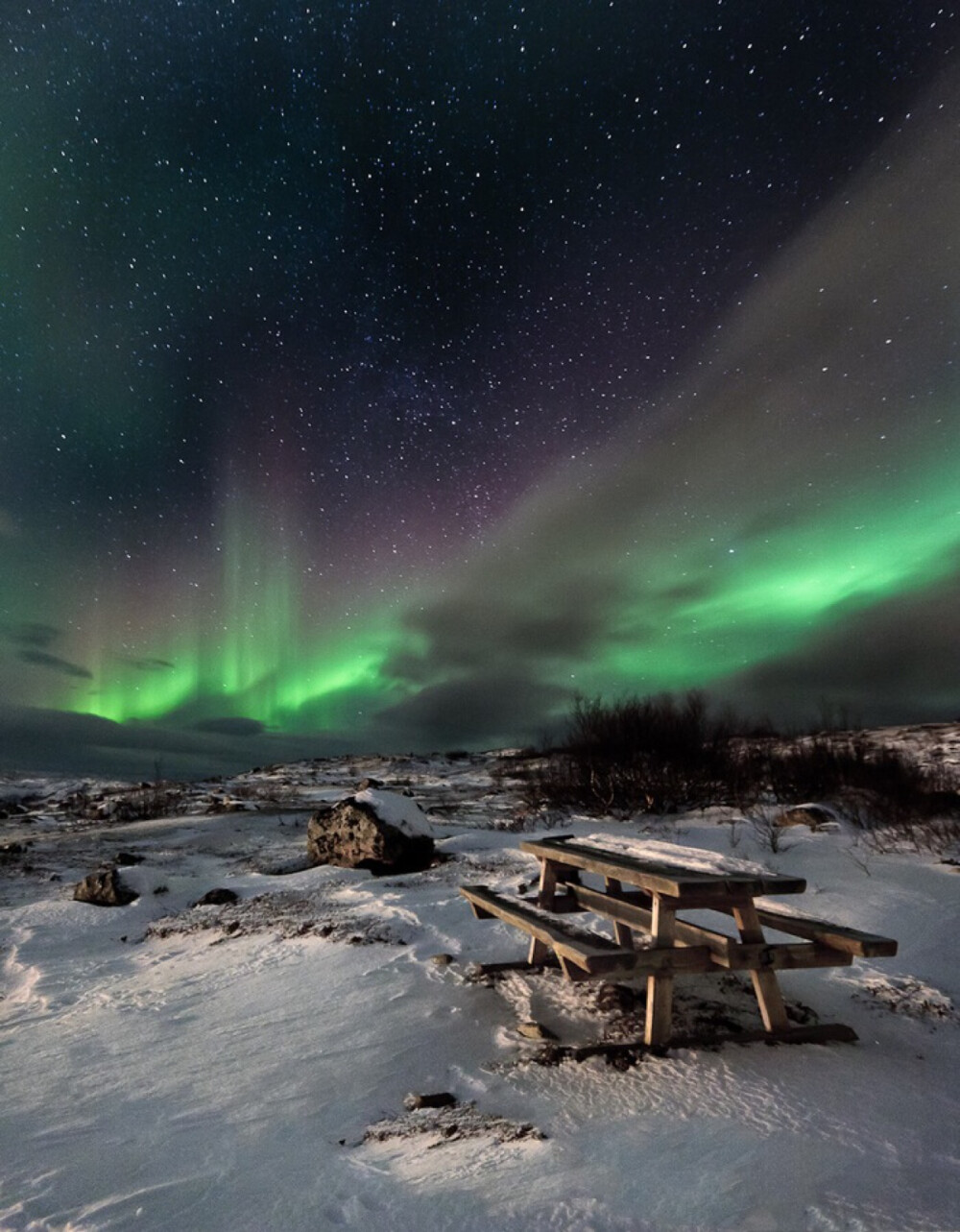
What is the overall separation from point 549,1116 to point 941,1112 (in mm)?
1731

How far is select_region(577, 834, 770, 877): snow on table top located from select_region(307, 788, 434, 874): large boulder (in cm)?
426

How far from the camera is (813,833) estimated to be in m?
9.93

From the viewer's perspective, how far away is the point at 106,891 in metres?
7.93

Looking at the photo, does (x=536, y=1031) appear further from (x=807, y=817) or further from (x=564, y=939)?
(x=807, y=817)

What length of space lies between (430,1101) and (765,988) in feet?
6.01

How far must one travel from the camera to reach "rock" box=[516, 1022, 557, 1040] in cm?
379

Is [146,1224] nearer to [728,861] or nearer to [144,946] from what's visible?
[728,861]

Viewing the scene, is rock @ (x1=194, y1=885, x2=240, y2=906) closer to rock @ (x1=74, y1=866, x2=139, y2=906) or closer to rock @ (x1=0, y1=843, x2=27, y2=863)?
rock @ (x1=74, y1=866, x2=139, y2=906)

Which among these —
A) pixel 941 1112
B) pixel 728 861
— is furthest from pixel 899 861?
pixel 941 1112

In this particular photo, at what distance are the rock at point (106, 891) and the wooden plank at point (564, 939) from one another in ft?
16.1

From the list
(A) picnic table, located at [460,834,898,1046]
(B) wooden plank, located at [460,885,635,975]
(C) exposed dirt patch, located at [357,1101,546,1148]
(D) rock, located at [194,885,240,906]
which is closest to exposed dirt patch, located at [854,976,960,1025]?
(A) picnic table, located at [460,834,898,1046]

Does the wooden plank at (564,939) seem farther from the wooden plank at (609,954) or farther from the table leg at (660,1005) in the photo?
the table leg at (660,1005)

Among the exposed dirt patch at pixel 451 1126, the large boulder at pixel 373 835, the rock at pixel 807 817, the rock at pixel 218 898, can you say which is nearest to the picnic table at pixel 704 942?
the exposed dirt patch at pixel 451 1126

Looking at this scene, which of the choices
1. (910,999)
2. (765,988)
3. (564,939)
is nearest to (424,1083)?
(564,939)
